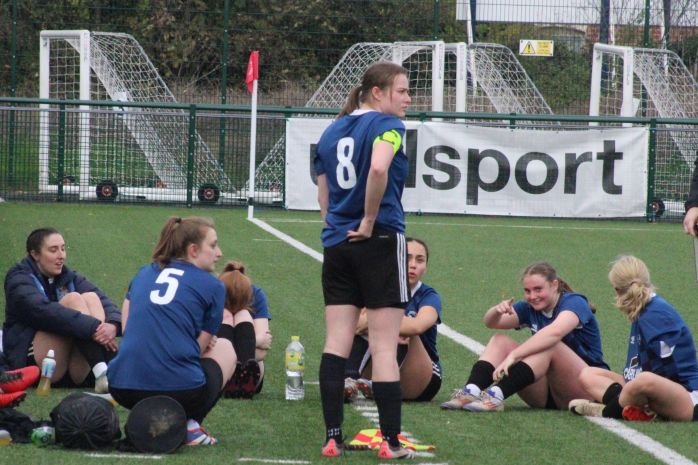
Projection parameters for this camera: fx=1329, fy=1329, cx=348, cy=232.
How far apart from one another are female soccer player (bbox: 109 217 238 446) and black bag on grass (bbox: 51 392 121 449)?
0.49 feet

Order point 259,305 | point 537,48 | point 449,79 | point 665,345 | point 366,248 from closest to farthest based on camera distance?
point 366,248 → point 665,345 → point 259,305 → point 537,48 → point 449,79

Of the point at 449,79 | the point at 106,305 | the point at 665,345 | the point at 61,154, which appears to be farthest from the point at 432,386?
the point at 449,79

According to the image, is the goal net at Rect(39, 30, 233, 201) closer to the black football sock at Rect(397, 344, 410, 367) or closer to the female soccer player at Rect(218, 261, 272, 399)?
the female soccer player at Rect(218, 261, 272, 399)

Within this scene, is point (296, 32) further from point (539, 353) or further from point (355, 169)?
point (355, 169)

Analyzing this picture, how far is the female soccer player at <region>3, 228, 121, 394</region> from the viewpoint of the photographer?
721cm

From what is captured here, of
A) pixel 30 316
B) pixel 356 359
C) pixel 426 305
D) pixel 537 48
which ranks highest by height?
pixel 537 48

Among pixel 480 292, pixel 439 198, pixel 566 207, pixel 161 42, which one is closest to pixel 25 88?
pixel 161 42

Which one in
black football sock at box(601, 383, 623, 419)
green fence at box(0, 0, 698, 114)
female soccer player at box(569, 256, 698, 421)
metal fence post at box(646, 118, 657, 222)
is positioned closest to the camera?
female soccer player at box(569, 256, 698, 421)

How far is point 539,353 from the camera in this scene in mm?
6910

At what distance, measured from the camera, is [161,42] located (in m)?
27.3

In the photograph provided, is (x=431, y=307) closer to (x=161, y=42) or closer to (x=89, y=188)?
(x=89, y=188)

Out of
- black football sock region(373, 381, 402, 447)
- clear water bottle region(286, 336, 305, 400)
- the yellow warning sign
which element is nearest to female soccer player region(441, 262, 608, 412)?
clear water bottle region(286, 336, 305, 400)

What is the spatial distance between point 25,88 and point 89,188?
5.36m

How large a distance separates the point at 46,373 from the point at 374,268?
233 cm
